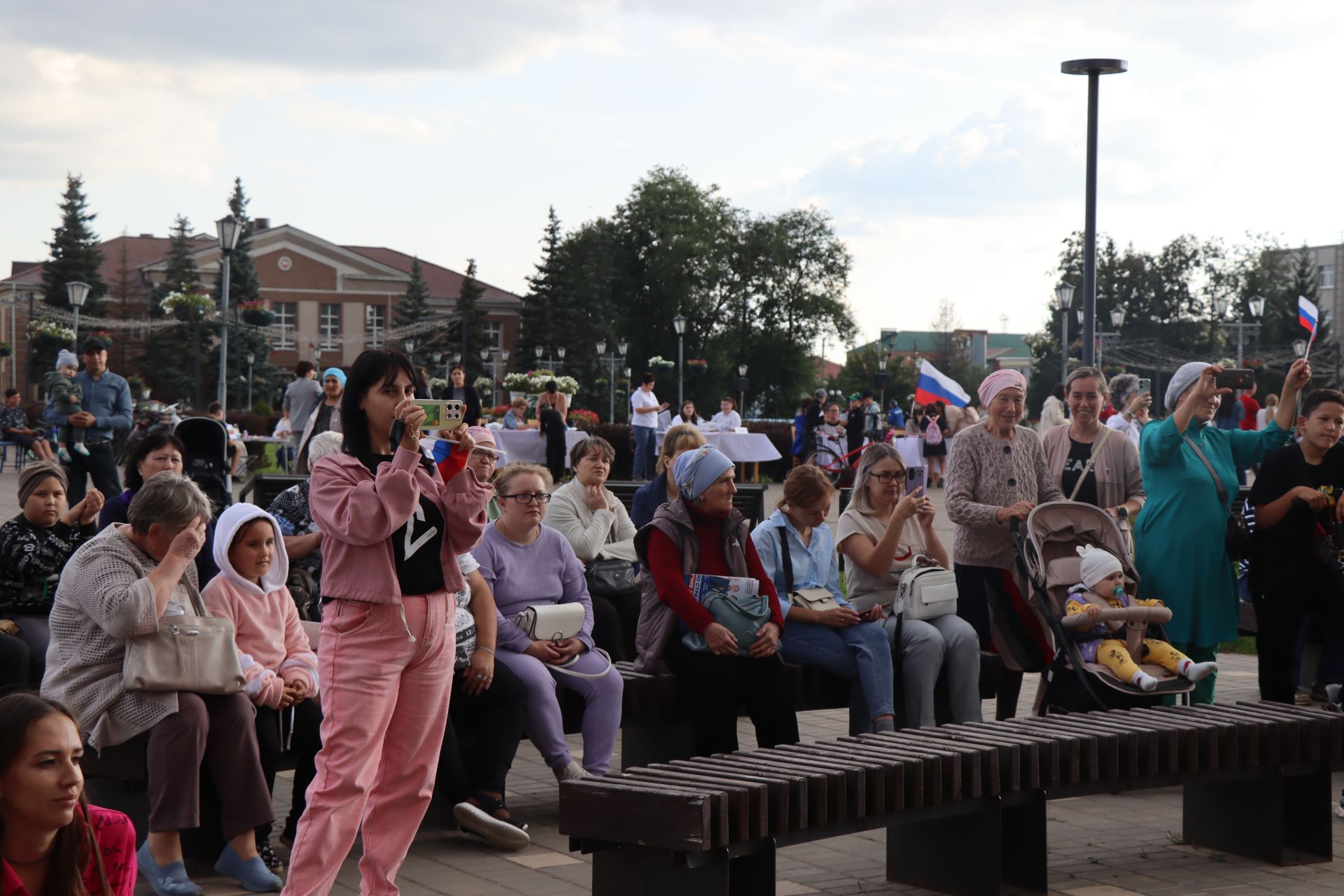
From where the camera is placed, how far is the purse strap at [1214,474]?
24.1 ft

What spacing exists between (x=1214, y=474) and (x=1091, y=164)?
7.39 meters

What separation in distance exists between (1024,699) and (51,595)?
5655 millimetres

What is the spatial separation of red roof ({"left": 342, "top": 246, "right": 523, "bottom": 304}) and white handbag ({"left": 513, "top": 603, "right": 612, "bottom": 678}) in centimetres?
9035

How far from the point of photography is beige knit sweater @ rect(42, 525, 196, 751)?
5176 millimetres

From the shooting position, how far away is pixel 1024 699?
925 cm

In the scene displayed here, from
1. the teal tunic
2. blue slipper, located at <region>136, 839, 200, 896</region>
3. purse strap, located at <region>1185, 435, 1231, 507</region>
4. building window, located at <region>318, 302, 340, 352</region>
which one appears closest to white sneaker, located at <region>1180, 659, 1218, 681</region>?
the teal tunic

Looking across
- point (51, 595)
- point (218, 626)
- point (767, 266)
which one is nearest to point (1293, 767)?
point (218, 626)

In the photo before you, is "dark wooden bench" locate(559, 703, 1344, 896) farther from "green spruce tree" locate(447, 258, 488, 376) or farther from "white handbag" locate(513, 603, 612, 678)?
"green spruce tree" locate(447, 258, 488, 376)

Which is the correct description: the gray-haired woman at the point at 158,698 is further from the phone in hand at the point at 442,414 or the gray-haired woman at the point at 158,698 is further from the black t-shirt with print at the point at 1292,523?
the black t-shirt with print at the point at 1292,523

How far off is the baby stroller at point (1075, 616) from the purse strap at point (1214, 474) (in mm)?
555

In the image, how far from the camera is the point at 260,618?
576cm

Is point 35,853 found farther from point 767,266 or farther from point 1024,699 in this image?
point 767,266

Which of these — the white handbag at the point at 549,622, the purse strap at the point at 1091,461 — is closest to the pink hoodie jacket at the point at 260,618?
the white handbag at the point at 549,622

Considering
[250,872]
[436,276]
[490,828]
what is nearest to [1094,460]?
[490,828]
